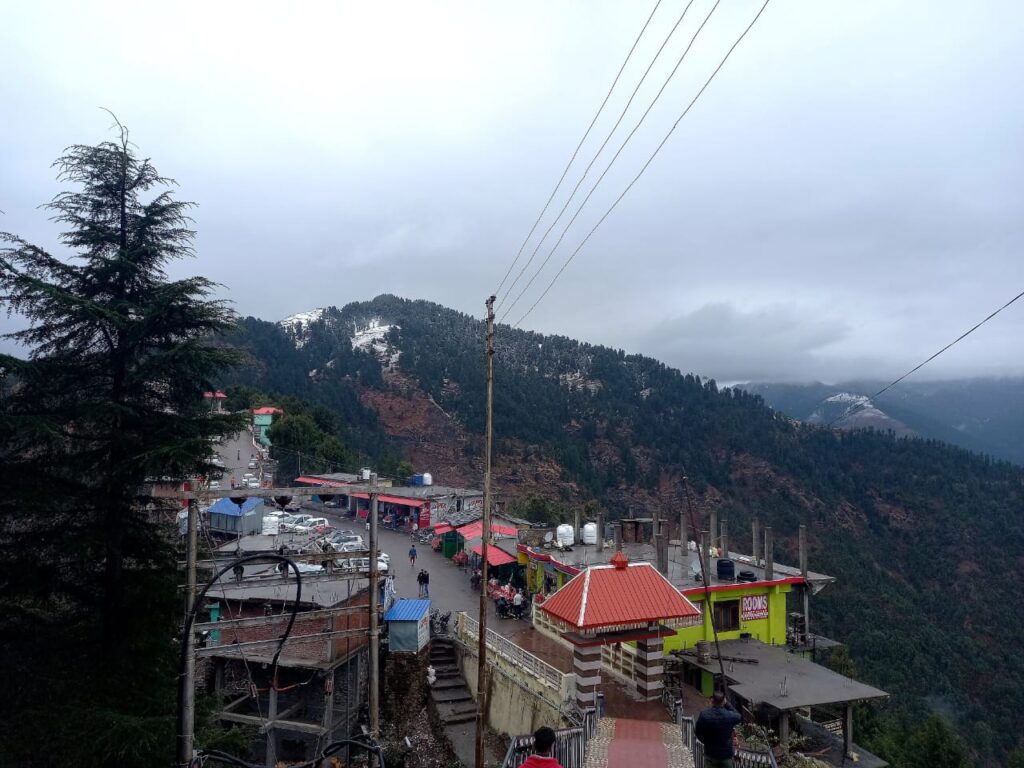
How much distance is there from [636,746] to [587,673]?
2.05m

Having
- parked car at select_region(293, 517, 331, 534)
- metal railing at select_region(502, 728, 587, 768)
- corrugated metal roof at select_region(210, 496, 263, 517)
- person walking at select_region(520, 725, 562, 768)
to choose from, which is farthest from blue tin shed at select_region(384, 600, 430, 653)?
corrugated metal roof at select_region(210, 496, 263, 517)

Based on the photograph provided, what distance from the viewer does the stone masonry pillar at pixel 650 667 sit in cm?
1464

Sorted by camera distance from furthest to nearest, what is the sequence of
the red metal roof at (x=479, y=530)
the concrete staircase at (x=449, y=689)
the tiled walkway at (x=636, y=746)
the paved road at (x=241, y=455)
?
the paved road at (x=241, y=455) → the red metal roof at (x=479, y=530) → the concrete staircase at (x=449, y=689) → the tiled walkway at (x=636, y=746)

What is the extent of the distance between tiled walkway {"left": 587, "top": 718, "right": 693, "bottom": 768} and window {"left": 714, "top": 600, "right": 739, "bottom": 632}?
25.3 ft

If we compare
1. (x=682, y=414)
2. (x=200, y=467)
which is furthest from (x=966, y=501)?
(x=200, y=467)

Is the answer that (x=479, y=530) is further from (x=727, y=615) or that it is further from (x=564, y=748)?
(x=564, y=748)

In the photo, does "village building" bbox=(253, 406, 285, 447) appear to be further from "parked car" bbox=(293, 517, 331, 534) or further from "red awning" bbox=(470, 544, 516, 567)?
"red awning" bbox=(470, 544, 516, 567)

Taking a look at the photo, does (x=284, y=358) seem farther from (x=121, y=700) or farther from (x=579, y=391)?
(x=121, y=700)

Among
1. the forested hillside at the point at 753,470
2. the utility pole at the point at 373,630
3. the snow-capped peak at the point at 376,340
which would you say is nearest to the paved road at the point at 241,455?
the forested hillside at the point at 753,470

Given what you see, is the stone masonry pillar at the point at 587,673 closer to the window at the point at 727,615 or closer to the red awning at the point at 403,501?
the window at the point at 727,615

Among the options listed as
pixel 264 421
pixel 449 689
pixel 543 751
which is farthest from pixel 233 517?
pixel 264 421

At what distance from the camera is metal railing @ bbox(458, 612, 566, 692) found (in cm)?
1536

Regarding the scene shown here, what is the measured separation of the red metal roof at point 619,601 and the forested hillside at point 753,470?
139ft

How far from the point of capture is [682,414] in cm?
12138
